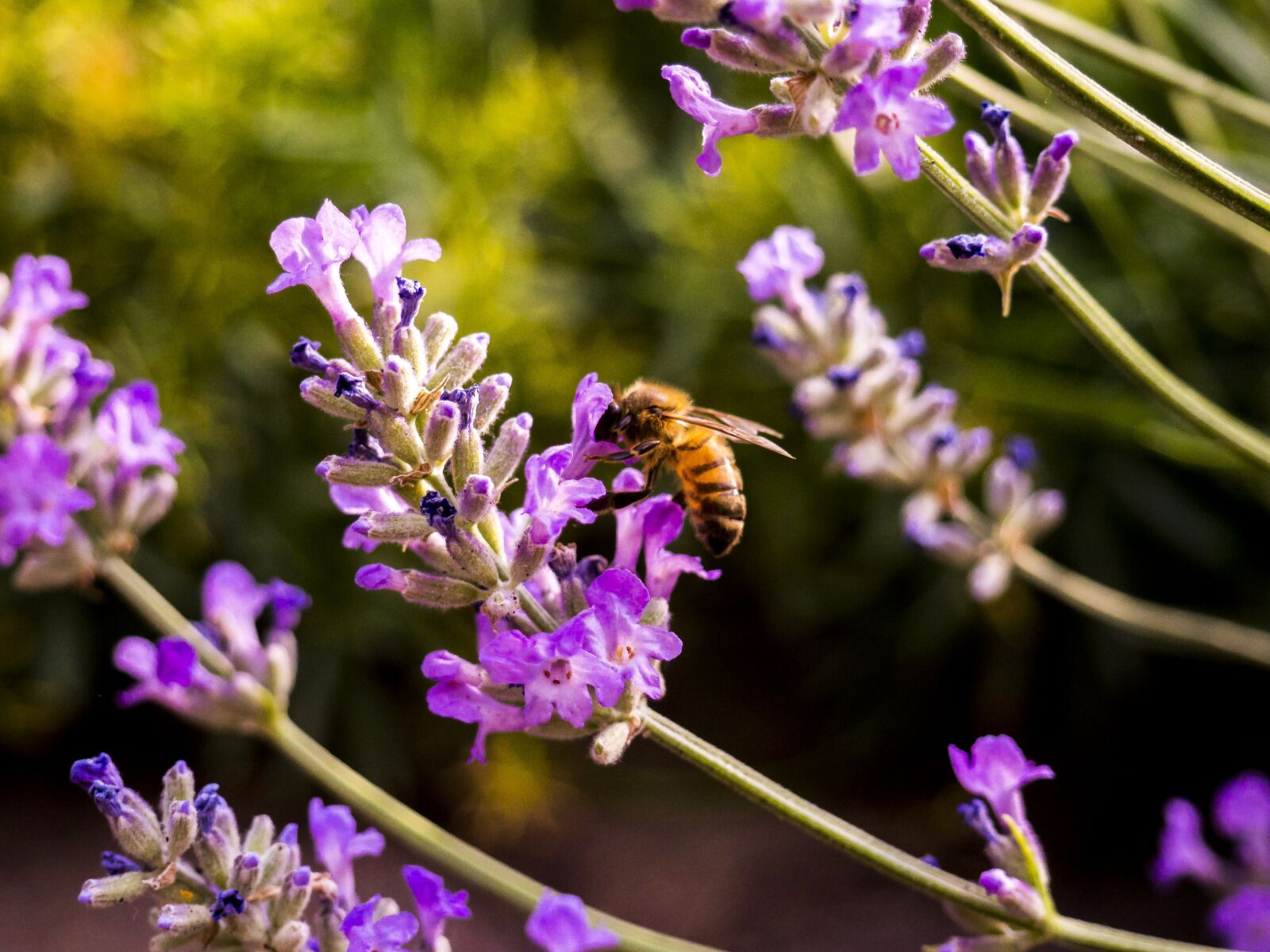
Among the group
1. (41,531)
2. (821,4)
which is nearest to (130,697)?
(41,531)

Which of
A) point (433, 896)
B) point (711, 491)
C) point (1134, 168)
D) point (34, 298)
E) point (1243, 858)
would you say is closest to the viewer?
point (433, 896)

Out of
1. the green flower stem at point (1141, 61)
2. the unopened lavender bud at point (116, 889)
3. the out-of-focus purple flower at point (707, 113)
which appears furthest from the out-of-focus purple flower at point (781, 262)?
the unopened lavender bud at point (116, 889)

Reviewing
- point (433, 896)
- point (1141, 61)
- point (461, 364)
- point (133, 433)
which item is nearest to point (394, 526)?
point (461, 364)

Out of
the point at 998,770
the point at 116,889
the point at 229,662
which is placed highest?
the point at 998,770

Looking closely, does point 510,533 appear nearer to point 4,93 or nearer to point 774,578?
point 774,578

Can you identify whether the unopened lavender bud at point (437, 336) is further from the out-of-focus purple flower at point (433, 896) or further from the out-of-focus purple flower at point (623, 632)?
the out-of-focus purple flower at point (433, 896)

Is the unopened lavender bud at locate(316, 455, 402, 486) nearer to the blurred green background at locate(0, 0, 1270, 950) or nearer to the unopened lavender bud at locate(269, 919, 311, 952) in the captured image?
the unopened lavender bud at locate(269, 919, 311, 952)

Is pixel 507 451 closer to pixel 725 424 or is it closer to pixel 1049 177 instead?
pixel 725 424

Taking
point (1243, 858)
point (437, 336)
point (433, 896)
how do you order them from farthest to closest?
point (1243, 858)
point (437, 336)
point (433, 896)
